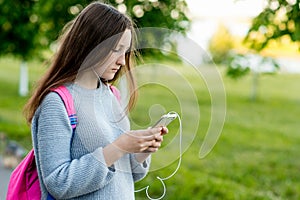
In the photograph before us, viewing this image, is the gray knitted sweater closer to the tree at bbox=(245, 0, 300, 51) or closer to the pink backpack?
the pink backpack

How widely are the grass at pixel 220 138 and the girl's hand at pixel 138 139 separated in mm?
207

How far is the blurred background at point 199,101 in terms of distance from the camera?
7.08ft

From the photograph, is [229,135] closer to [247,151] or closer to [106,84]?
[247,151]

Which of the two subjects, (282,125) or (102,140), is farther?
(282,125)

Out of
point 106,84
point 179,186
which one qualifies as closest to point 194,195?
point 179,186

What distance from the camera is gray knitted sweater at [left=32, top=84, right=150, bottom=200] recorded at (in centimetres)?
179

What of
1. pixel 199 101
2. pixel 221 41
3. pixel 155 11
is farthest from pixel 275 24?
pixel 221 41

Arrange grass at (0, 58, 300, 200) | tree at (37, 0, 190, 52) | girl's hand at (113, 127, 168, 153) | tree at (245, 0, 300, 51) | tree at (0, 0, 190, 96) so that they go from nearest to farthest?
girl's hand at (113, 127, 168, 153) < grass at (0, 58, 300, 200) < tree at (245, 0, 300, 51) < tree at (37, 0, 190, 52) < tree at (0, 0, 190, 96)

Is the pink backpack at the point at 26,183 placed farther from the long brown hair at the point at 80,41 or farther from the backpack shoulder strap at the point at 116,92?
the backpack shoulder strap at the point at 116,92

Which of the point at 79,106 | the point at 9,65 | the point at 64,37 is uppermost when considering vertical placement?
the point at 64,37

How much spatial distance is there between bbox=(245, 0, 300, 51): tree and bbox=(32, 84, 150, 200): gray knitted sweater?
6.10ft

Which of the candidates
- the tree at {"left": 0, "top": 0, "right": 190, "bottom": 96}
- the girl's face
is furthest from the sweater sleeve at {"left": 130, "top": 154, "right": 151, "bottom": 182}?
the tree at {"left": 0, "top": 0, "right": 190, "bottom": 96}

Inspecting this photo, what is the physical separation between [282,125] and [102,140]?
11.1 metres

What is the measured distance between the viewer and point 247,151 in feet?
30.5
